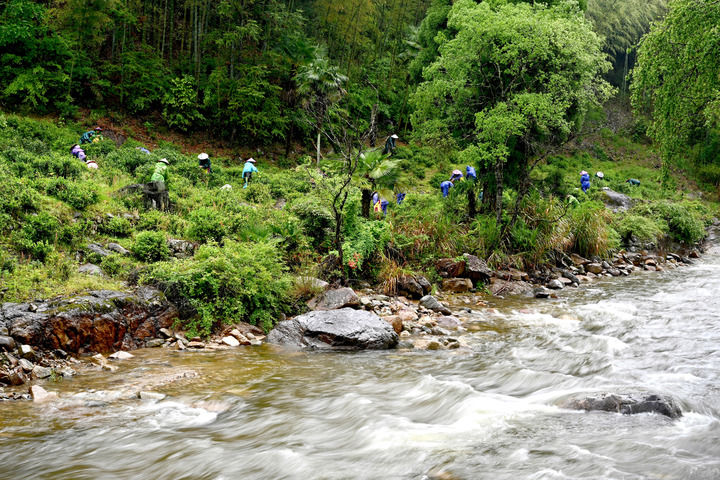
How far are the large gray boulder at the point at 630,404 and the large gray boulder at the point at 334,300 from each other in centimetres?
440

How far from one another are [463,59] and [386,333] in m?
9.77

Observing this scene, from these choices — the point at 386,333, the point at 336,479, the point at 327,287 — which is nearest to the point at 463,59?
the point at 327,287

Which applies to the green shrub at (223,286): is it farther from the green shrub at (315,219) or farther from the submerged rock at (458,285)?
the submerged rock at (458,285)

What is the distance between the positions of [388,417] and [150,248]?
20.4ft

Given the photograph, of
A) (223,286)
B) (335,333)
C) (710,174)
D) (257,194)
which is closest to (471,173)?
(257,194)

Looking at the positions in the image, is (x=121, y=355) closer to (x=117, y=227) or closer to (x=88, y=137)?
(x=117, y=227)

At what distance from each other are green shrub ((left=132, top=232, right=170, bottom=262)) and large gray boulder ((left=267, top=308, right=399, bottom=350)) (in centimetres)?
304

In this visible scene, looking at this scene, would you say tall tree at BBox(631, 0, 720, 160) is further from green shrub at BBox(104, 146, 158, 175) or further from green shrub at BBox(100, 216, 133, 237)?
green shrub at BBox(104, 146, 158, 175)

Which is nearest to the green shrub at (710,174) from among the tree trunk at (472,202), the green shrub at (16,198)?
the tree trunk at (472,202)

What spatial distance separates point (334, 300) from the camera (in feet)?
29.4

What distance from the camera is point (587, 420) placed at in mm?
4887

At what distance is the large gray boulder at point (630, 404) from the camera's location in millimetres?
4930

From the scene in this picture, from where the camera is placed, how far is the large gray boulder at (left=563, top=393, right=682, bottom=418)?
4930 millimetres

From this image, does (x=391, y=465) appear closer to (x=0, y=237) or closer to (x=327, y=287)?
(x=327, y=287)
